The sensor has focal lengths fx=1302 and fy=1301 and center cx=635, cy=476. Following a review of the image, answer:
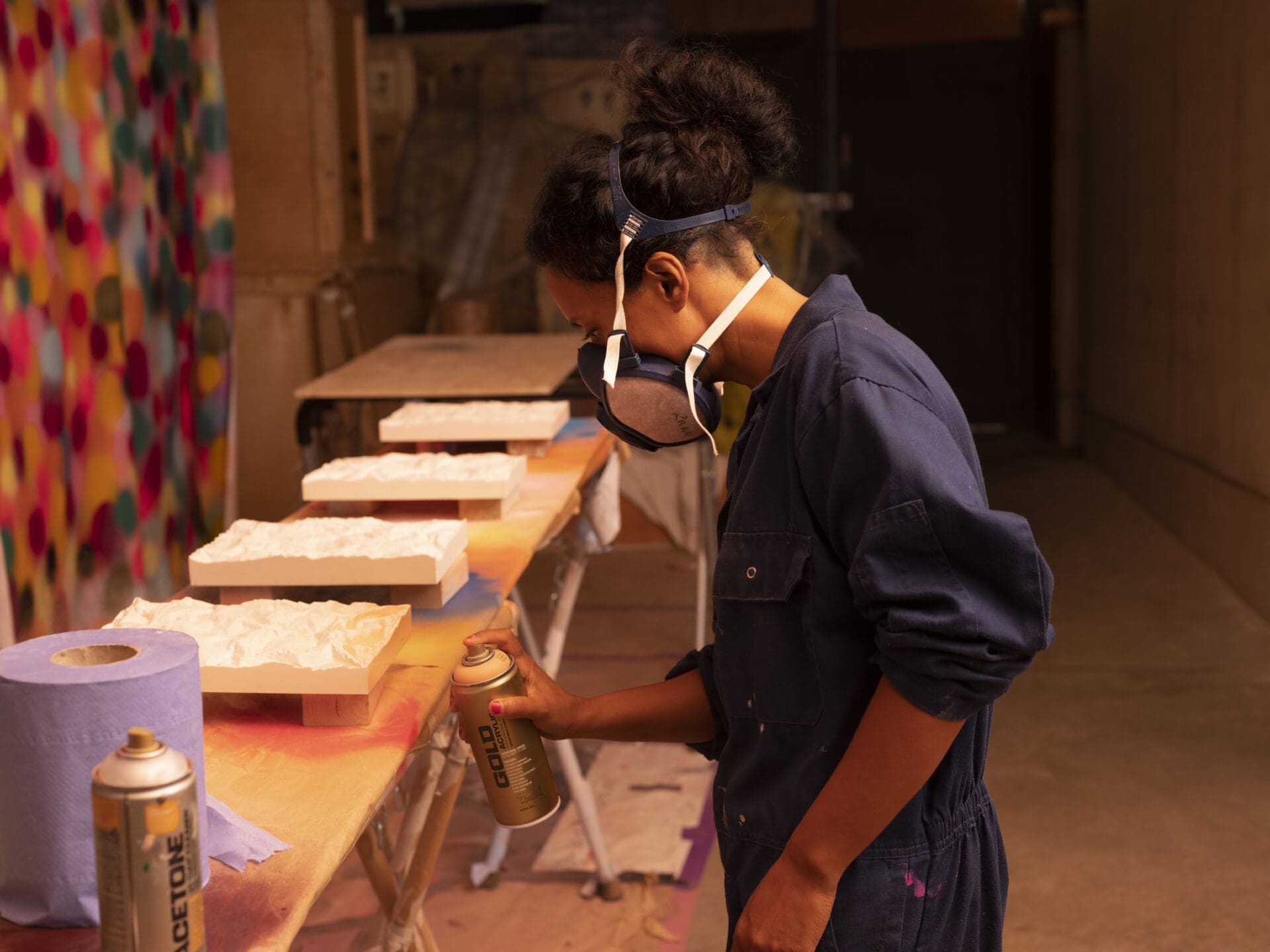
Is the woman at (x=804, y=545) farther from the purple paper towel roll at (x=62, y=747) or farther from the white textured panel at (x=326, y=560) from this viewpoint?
the purple paper towel roll at (x=62, y=747)

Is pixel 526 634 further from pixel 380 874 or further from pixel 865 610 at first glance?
pixel 865 610

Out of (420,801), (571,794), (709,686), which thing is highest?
(709,686)

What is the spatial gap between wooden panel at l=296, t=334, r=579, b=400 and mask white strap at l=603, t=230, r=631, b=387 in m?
1.83

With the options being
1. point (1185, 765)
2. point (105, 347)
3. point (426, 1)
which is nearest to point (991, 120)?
point (426, 1)

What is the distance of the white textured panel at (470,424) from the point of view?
2.50m

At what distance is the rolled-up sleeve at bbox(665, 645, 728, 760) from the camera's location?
1416mm

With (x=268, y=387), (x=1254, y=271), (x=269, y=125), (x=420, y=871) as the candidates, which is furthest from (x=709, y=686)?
(x=269, y=125)

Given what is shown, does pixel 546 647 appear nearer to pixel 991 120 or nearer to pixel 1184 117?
pixel 1184 117

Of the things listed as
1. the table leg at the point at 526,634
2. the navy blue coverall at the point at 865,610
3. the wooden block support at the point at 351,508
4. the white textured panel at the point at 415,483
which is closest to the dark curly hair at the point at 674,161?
the navy blue coverall at the point at 865,610

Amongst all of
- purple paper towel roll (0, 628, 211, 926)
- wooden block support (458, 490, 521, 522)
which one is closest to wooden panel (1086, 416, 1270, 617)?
wooden block support (458, 490, 521, 522)

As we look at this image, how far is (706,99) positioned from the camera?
1253mm

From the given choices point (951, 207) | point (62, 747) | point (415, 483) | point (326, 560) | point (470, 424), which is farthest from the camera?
point (951, 207)

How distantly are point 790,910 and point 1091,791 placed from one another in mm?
2270

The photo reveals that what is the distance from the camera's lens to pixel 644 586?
506cm
